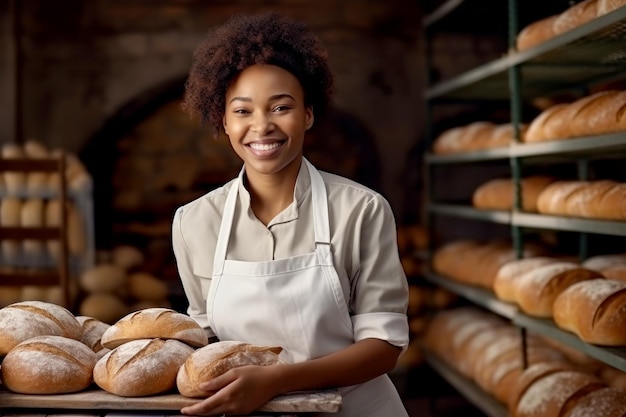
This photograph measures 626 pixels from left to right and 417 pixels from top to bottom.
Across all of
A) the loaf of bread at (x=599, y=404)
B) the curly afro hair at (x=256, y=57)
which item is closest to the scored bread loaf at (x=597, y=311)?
the loaf of bread at (x=599, y=404)

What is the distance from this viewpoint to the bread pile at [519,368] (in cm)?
264

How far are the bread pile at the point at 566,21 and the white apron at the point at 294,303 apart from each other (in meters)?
1.53

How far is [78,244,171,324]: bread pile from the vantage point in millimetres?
4531

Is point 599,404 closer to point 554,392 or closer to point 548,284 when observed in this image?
point 554,392

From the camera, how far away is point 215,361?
1.37m

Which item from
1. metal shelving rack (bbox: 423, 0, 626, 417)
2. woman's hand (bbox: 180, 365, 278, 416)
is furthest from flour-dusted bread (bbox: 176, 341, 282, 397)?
metal shelving rack (bbox: 423, 0, 626, 417)

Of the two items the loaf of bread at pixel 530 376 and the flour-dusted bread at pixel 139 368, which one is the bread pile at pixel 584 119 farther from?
the flour-dusted bread at pixel 139 368

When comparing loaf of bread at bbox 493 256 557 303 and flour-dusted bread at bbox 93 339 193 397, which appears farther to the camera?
loaf of bread at bbox 493 256 557 303

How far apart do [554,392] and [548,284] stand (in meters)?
0.44

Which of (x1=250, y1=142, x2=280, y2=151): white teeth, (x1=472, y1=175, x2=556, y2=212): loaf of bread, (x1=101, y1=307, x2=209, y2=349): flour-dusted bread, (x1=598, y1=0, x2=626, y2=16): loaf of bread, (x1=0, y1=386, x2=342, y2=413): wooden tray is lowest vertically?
(x1=0, y1=386, x2=342, y2=413): wooden tray

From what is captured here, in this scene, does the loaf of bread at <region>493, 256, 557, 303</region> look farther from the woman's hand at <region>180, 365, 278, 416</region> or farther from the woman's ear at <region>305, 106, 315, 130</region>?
the woman's hand at <region>180, 365, 278, 416</region>

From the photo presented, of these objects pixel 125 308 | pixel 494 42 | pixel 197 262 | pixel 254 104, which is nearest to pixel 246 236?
pixel 197 262

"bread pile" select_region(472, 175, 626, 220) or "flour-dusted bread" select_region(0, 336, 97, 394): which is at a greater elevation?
"bread pile" select_region(472, 175, 626, 220)

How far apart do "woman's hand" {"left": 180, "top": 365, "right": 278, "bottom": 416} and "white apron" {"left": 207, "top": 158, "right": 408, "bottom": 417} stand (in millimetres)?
317
